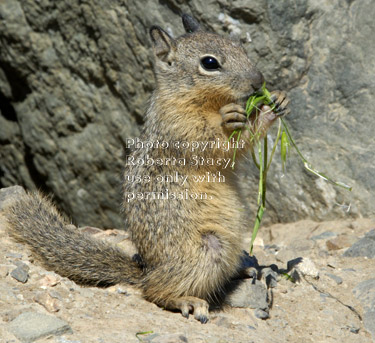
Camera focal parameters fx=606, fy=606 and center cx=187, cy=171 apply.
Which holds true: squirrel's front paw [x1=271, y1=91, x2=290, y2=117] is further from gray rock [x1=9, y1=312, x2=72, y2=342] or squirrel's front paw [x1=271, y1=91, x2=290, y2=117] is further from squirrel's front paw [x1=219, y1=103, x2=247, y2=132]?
gray rock [x1=9, y1=312, x2=72, y2=342]

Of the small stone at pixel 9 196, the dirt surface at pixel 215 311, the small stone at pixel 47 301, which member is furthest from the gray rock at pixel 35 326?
the small stone at pixel 9 196

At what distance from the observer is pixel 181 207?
511 cm

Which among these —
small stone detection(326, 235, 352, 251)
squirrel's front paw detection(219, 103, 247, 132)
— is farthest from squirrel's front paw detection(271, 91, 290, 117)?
small stone detection(326, 235, 352, 251)

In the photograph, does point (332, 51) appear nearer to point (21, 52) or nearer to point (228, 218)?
point (228, 218)

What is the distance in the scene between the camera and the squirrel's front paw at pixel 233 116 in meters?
5.27

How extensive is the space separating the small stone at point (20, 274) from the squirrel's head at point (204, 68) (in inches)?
81.7

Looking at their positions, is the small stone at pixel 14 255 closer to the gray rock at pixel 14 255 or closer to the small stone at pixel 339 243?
the gray rock at pixel 14 255

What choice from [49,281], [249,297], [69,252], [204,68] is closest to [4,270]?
[49,281]

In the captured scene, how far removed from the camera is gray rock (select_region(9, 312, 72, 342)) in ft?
13.4

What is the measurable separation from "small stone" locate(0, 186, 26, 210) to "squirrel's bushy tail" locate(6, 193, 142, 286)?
0.55 metres

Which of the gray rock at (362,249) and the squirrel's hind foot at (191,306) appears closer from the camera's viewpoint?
the squirrel's hind foot at (191,306)

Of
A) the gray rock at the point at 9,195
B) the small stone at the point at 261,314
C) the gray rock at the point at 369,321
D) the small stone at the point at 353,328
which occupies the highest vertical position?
the gray rock at the point at 369,321

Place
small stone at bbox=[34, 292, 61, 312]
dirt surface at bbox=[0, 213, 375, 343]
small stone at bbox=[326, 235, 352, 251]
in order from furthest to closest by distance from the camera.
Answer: small stone at bbox=[326, 235, 352, 251] → small stone at bbox=[34, 292, 61, 312] → dirt surface at bbox=[0, 213, 375, 343]

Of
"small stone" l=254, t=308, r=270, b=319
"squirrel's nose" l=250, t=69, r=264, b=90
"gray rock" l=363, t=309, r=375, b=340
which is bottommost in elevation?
"small stone" l=254, t=308, r=270, b=319
